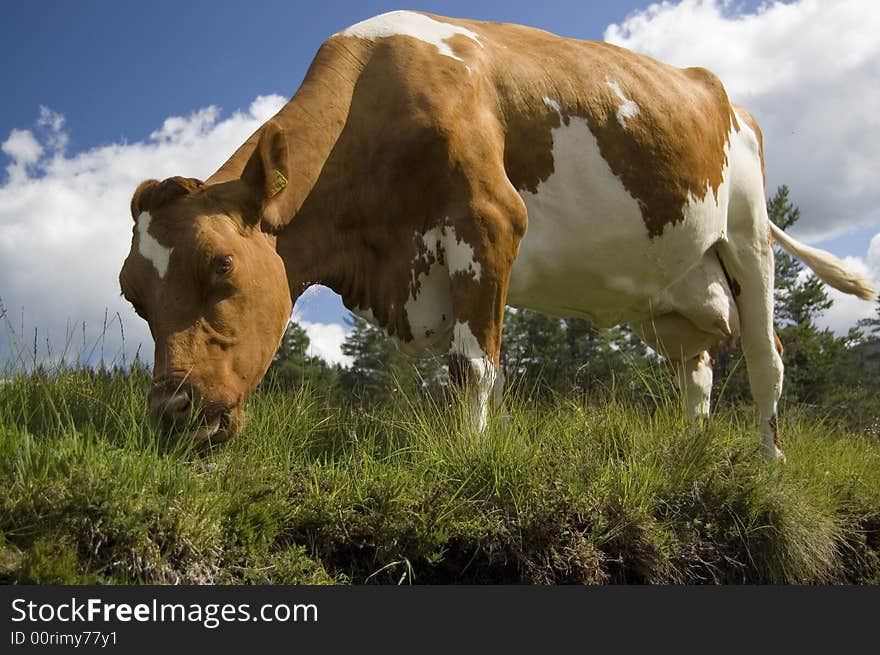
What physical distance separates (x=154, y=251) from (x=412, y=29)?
2.44m

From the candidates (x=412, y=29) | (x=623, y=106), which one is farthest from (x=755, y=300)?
(x=412, y=29)

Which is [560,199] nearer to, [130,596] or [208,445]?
[208,445]

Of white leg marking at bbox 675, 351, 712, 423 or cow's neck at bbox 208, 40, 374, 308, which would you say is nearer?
cow's neck at bbox 208, 40, 374, 308

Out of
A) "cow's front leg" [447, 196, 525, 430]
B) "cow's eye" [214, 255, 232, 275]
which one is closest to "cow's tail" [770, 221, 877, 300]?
"cow's front leg" [447, 196, 525, 430]

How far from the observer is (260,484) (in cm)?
387

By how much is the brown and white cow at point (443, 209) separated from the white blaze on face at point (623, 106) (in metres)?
0.02

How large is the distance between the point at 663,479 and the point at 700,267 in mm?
2661

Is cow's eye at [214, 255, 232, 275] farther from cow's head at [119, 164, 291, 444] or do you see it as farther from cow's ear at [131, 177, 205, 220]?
cow's ear at [131, 177, 205, 220]

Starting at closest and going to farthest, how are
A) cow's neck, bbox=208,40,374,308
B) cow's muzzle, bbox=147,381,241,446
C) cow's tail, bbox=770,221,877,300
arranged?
cow's muzzle, bbox=147,381,241,446
cow's neck, bbox=208,40,374,308
cow's tail, bbox=770,221,877,300

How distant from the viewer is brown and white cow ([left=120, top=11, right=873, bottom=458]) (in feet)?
13.9

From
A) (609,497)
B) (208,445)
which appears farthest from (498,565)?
(208,445)

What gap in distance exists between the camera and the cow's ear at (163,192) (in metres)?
4.34

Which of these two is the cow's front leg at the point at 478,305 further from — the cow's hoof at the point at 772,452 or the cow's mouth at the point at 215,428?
the cow's hoof at the point at 772,452

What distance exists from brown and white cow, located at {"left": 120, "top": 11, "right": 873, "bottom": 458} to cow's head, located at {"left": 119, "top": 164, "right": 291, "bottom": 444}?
0.01m
